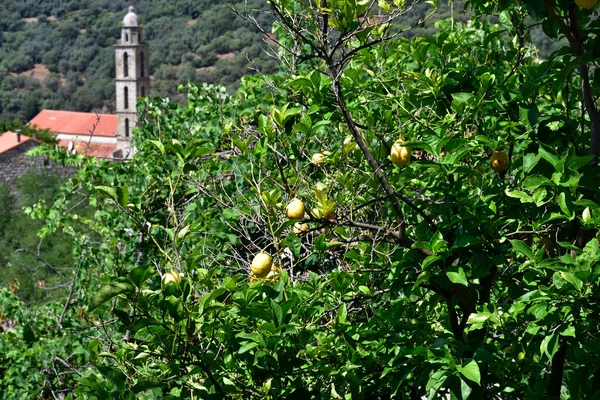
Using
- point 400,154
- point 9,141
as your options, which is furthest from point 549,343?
point 9,141

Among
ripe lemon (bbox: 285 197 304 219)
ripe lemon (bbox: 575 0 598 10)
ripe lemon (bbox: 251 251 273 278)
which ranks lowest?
ripe lemon (bbox: 251 251 273 278)

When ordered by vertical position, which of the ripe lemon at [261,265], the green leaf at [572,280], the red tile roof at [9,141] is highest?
the green leaf at [572,280]

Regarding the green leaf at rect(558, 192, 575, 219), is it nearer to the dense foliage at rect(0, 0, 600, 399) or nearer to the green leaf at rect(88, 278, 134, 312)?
the dense foliage at rect(0, 0, 600, 399)

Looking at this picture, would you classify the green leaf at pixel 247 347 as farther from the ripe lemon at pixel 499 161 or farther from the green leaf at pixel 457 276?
the ripe lemon at pixel 499 161

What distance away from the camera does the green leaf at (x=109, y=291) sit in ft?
4.97

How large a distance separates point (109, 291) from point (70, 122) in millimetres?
46249

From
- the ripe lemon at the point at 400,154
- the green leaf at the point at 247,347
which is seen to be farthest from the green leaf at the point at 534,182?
the green leaf at the point at 247,347

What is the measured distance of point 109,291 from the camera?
153 centimetres

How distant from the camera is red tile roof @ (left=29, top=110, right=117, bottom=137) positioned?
45031mm

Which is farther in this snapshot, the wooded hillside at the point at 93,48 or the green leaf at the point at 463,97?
the wooded hillside at the point at 93,48

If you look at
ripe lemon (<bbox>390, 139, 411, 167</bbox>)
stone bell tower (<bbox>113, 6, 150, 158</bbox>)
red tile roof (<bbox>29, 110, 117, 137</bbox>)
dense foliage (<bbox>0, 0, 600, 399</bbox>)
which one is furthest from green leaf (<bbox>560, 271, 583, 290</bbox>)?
stone bell tower (<bbox>113, 6, 150, 158</bbox>)

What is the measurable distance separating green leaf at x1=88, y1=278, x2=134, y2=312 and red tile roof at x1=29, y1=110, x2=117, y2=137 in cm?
4413

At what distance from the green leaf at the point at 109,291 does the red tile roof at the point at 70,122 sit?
145 ft

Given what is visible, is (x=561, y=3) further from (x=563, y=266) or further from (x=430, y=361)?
(x=430, y=361)
